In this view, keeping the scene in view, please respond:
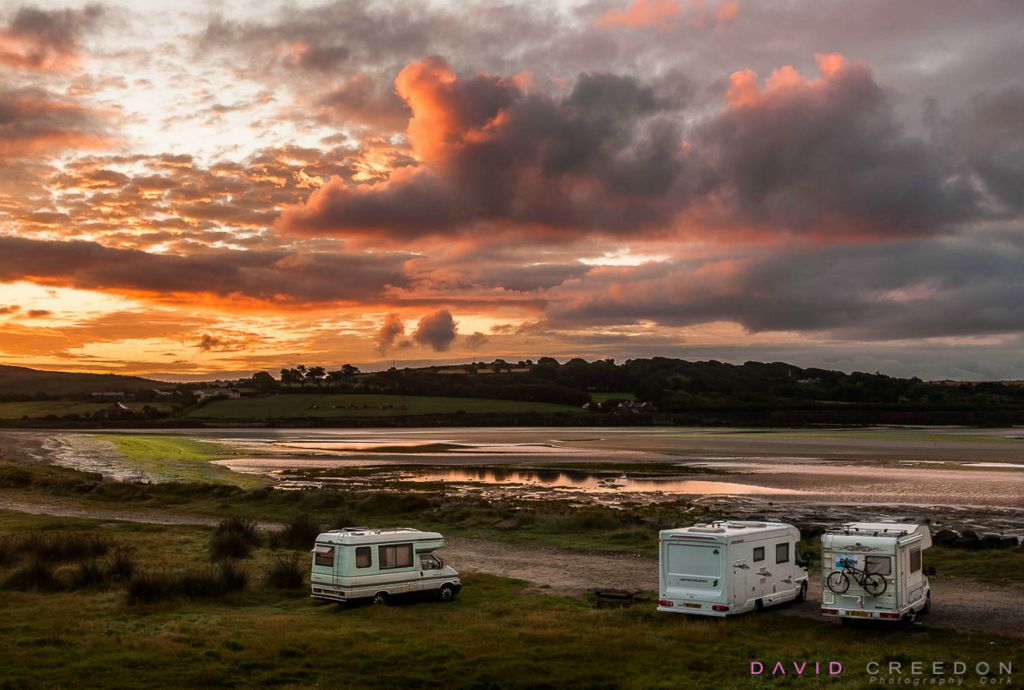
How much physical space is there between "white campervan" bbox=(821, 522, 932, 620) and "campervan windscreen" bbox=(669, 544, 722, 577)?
2.70 meters

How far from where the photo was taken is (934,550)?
115ft

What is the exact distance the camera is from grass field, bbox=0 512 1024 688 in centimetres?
1931

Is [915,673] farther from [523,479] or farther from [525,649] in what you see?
[523,479]

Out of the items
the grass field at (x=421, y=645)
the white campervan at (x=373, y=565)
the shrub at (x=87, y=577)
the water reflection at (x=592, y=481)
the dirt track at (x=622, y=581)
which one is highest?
the white campervan at (x=373, y=565)

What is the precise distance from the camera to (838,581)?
23.2m

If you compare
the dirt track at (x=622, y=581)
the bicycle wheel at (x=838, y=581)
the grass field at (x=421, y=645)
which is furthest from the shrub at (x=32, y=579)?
the bicycle wheel at (x=838, y=581)

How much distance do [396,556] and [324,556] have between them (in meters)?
2.02

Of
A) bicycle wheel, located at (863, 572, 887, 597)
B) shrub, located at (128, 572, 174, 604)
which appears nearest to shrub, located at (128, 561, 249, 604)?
shrub, located at (128, 572, 174, 604)

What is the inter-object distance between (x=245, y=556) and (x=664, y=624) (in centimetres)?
1775

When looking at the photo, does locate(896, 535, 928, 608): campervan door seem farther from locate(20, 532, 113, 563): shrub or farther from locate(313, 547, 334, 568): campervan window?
locate(20, 532, 113, 563): shrub

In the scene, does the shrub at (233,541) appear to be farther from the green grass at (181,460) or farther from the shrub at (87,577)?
the green grass at (181,460)

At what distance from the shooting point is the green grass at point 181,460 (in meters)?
74.9

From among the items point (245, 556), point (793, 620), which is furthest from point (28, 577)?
point (793, 620)

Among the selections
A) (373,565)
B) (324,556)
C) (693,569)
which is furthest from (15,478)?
(693,569)
